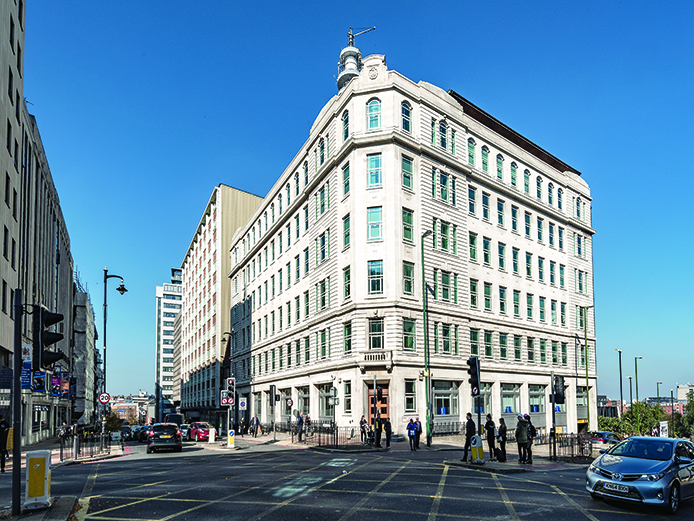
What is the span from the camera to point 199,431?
42.6m

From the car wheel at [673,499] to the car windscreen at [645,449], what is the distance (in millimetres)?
743

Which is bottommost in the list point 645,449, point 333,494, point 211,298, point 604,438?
point 604,438

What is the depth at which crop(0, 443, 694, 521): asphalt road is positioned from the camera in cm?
1149

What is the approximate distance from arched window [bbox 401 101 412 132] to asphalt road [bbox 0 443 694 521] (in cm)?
2699

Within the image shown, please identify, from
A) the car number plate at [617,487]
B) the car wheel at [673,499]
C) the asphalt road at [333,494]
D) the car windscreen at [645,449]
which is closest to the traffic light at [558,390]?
the asphalt road at [333,494]

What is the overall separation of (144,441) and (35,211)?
21406mm

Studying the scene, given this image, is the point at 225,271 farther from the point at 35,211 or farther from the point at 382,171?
the point at 382,171

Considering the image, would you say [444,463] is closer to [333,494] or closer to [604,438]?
→ [333,494]

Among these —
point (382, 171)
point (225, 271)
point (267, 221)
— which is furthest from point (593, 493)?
point (225, 271)

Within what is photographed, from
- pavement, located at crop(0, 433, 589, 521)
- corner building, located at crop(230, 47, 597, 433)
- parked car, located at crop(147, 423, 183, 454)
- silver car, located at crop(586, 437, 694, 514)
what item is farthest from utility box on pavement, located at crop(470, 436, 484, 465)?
parked car, located at crop(147, 423, 183, 454)

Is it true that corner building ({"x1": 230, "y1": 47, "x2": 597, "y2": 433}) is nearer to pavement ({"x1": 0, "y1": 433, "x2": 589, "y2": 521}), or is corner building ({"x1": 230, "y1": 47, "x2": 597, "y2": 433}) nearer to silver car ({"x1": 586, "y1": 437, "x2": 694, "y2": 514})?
pavement ({"x1": 0, "y1": 433, "x2": 589, "y2": 521})

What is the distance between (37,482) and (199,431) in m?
32.3

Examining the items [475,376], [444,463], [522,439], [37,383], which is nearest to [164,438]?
[37,383]

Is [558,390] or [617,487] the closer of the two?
[617,487]
